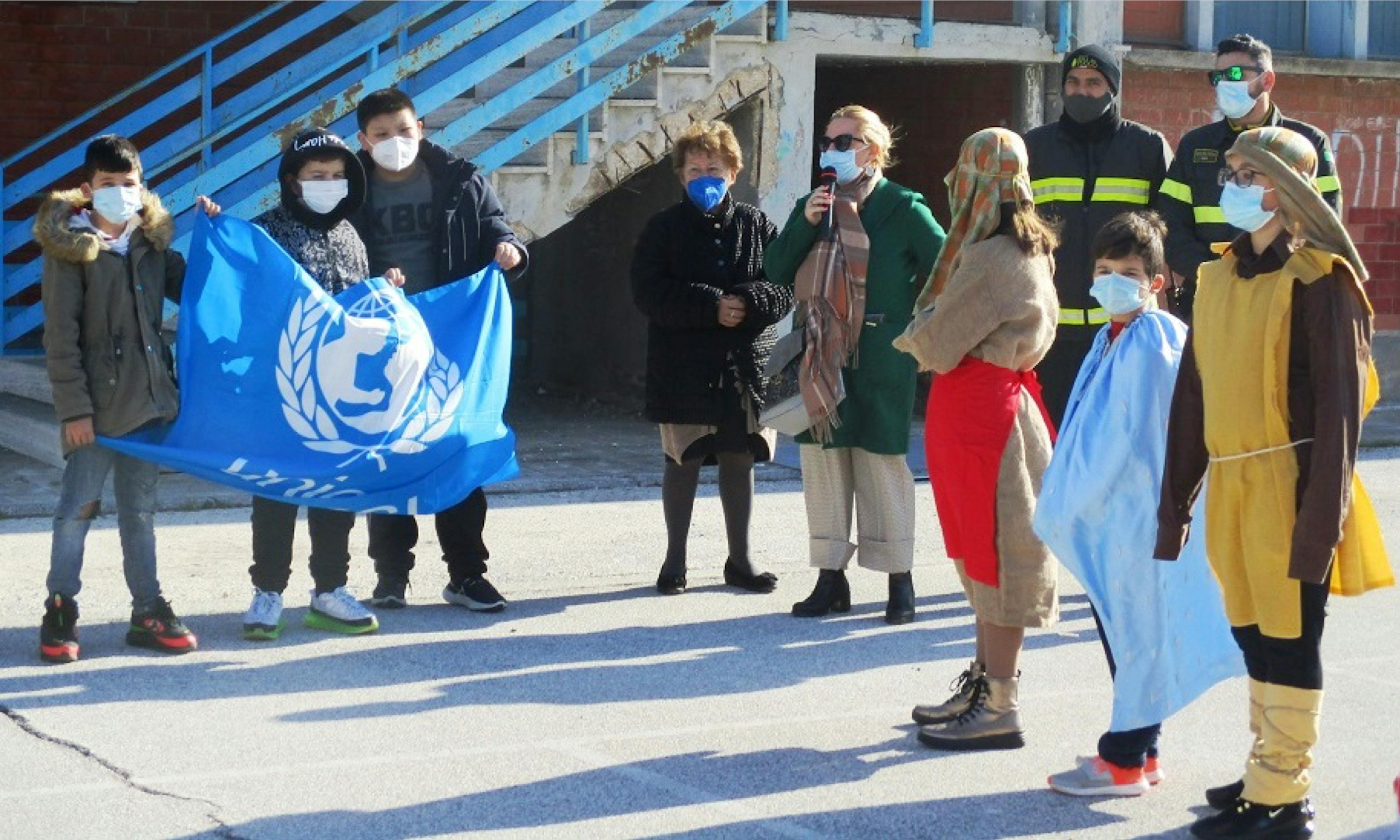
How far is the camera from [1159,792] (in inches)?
207

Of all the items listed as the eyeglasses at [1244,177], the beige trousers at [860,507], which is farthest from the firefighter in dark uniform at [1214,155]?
the eyeglasses at [1244,177]

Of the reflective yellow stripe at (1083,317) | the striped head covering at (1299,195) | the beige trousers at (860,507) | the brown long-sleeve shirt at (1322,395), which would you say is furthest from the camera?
the reflective yellow stripe at (1083,317)

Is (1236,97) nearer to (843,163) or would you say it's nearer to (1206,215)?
(1206,215)

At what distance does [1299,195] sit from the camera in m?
4.66

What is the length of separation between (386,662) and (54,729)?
4.10 feet

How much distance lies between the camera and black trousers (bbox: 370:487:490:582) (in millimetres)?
7445

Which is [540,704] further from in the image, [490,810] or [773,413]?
[773,413]

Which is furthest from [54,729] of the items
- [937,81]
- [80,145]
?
[937,81]

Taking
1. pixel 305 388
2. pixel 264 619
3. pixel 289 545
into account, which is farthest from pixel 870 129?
pixel 264 619

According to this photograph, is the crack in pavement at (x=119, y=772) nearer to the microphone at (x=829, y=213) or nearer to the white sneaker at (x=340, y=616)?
the white sneaker at (x=340, y=616)

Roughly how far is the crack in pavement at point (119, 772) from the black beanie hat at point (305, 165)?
2.02 meters

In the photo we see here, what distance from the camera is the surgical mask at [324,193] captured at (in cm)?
686

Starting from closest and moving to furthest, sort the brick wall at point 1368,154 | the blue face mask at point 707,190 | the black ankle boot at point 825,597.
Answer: the black ankle boot at point 825,597
the blue face mask at point 707,190
the brick wall at point 1368,154

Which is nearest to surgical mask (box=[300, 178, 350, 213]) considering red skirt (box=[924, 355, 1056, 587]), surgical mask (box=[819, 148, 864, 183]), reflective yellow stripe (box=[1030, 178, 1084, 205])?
surgical mask (box=[819, 148, 864, 183])
